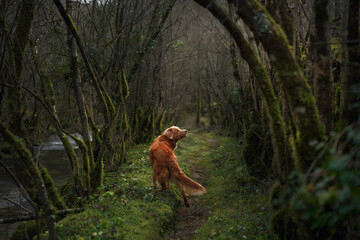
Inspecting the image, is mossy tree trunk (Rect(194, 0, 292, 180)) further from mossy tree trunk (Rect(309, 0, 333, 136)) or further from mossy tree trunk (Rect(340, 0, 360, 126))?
mossy tree trunk (Rect(340, 0, 360, 126))

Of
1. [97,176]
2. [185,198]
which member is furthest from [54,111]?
[185,198]

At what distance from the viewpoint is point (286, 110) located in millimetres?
4309

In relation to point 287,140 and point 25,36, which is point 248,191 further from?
point 25,36

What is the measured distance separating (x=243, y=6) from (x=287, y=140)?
1766mm

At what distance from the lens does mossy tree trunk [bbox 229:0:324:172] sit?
337cm

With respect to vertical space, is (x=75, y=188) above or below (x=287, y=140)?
below

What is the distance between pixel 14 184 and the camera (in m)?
10.7

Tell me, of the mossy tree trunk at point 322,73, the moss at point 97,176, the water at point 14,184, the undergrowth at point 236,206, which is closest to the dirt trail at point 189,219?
the undergrowth at point 236,206

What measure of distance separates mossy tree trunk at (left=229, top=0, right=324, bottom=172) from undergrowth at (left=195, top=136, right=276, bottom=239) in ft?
6.27

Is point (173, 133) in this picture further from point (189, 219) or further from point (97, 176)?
Answer: point (189, 219)

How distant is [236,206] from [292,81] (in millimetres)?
3806

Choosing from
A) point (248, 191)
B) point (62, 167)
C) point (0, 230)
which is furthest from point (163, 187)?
point (62, 167)

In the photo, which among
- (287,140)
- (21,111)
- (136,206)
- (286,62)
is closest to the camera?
(286,62)

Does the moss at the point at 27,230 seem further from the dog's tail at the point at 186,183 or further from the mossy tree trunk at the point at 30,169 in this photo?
the dog's tail at the point at 186,183
